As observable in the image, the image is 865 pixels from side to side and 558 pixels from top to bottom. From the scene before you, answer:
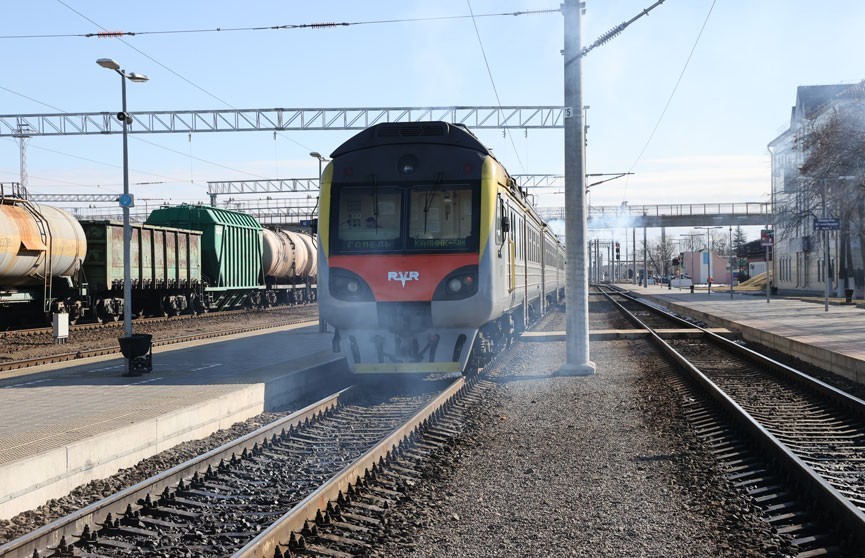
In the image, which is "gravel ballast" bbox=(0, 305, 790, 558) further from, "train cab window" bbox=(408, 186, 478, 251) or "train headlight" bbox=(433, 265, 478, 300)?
"train cab window" bbox=(408, 186, 478, 251)

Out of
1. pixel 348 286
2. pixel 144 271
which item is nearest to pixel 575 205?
pixel 348 286

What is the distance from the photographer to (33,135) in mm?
29766

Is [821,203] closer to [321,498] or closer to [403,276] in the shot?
[403,276]

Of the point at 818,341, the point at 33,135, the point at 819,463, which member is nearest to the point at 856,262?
the point at 818,341

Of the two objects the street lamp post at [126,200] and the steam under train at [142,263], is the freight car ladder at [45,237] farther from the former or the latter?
the street lamp post at [126,200]

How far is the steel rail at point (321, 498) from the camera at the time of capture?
4576 mm

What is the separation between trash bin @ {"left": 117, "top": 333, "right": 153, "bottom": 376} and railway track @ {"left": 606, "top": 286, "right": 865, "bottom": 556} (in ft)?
24.0

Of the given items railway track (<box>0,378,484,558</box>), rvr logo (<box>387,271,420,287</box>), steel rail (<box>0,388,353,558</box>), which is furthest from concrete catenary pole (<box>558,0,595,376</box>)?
steel rail (<box>0,388,353,558</box>)

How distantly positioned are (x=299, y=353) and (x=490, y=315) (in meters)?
4.90

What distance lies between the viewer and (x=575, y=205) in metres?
13.3

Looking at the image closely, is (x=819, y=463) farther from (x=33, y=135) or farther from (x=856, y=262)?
(x=856, y=262)

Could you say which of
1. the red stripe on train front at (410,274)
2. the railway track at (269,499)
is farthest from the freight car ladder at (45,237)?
the railway track at (269,499)

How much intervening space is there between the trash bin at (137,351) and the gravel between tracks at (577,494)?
5.06 meters

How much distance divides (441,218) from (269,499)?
19.6ft
